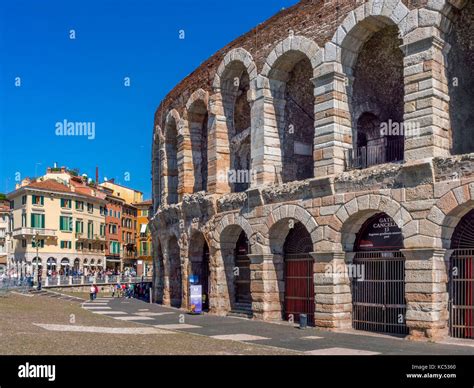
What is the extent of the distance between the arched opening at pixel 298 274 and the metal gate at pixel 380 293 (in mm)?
2204

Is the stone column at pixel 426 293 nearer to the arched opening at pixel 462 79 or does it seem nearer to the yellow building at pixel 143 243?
the arched opening at pixel 462 79

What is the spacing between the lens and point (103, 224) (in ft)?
262

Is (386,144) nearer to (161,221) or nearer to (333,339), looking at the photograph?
(333,339)

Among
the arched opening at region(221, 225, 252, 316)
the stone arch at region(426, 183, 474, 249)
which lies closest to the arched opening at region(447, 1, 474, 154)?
the stone arch at region(426, 183, 474, 249)

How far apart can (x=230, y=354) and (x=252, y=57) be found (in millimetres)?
12714

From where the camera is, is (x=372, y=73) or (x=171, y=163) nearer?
(x=372, y=73)

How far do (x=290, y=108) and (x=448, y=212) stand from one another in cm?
869

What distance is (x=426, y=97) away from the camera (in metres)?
16.2

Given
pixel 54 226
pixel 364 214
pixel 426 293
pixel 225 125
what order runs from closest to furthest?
pixel 426 293
pixel 364 214
pixel 225 125
pixel 54 226

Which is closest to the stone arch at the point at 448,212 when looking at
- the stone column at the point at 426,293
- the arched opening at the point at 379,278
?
the stone column at the point at 426,293

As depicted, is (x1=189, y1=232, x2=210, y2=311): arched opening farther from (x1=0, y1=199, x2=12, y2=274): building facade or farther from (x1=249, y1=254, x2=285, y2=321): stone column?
(x1=0, y1=199, x2=12, y2=274): building facade

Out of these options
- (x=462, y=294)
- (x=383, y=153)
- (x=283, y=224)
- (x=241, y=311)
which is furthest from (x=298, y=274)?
(x=462, y=294)

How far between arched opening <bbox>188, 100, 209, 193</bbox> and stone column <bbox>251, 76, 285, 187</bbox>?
615cm

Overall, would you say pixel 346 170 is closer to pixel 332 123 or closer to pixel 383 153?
pixel 332 123
